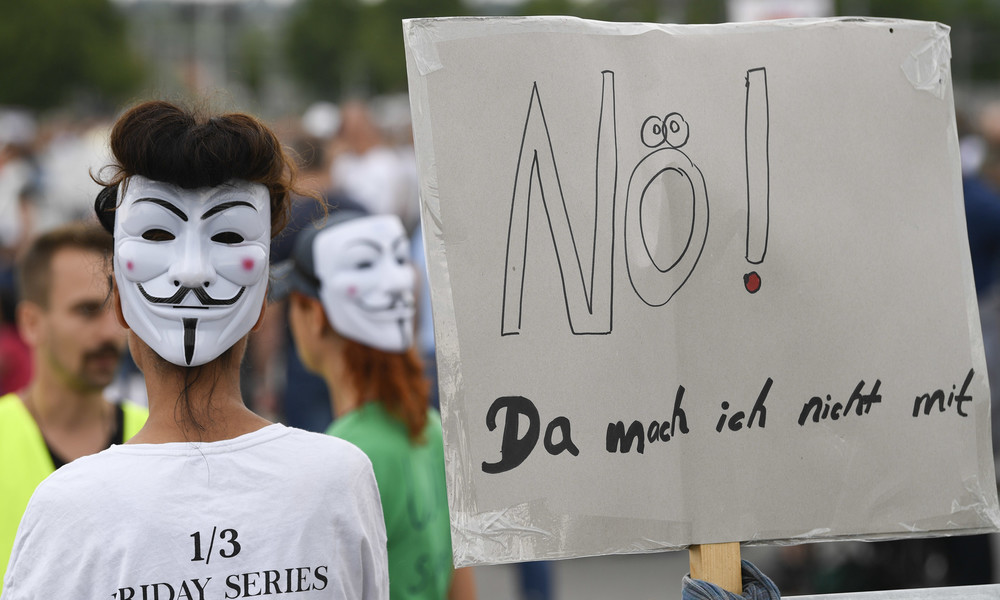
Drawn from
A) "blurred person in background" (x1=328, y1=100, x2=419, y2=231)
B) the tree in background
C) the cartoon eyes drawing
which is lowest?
the cartoon eyes drawing

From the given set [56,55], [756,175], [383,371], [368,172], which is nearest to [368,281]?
[383,371]

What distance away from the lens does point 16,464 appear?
9.05 feet

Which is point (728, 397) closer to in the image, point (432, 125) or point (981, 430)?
point (981, 430)

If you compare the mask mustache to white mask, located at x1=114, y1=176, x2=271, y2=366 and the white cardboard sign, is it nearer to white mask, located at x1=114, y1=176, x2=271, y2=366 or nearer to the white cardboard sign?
white mask, located at x1=114, y1=176, x2=271, y2=366

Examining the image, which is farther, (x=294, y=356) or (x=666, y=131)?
(x=294, y=356)

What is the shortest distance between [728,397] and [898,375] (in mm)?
322

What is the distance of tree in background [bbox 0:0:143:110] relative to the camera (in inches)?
1555

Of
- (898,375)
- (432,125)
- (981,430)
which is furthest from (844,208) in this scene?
(432,125)

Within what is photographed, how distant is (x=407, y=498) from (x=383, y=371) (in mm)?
418

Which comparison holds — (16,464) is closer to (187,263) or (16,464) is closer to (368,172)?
(187,263)

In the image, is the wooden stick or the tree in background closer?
the wooden stick

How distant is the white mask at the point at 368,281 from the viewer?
3.28 m

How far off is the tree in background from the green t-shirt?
3911cm

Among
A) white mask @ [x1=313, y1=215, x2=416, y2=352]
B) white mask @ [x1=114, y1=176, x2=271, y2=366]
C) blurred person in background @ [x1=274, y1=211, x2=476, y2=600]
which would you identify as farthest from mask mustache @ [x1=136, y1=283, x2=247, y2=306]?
white mask @ [x1=313, y1=215, x2=416, y2=352]
